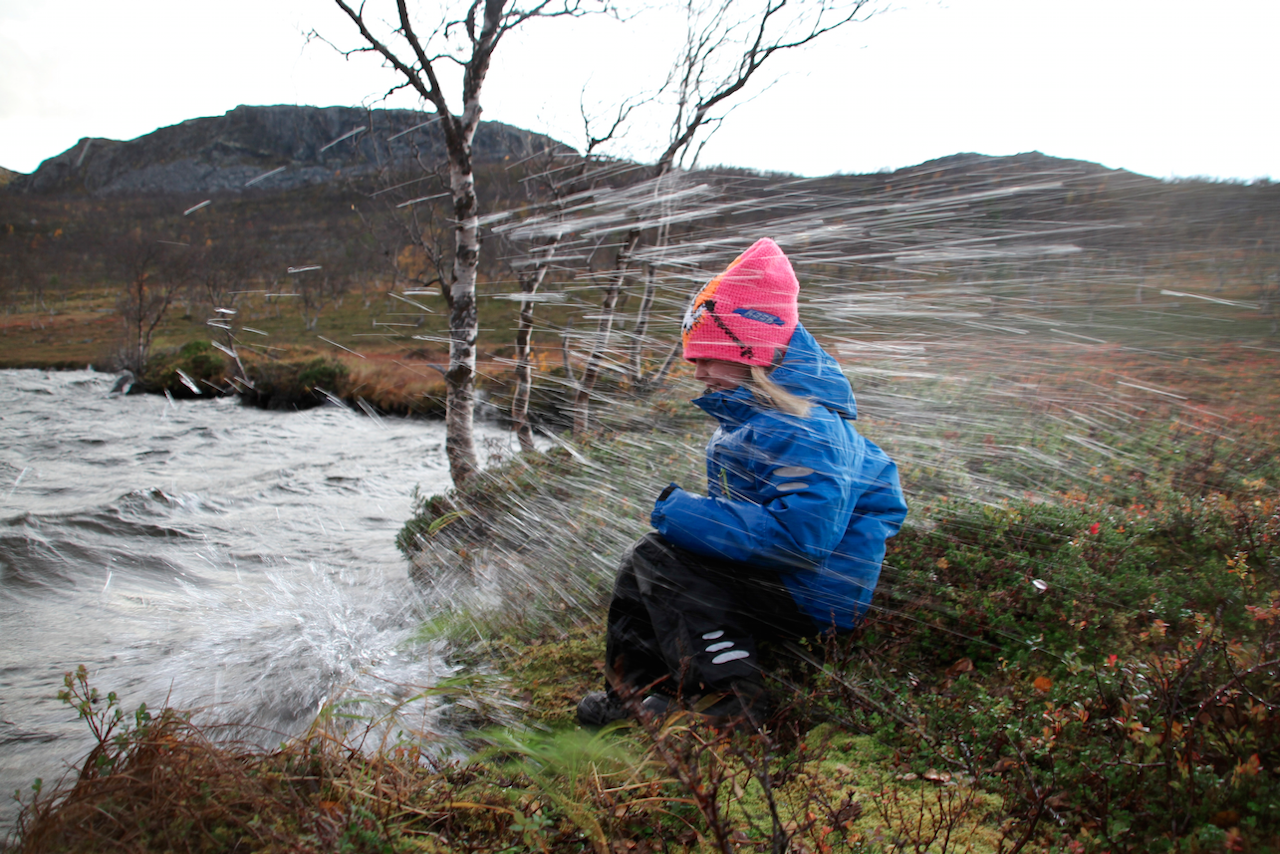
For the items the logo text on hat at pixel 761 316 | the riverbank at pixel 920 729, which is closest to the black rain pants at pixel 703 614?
the riverbank at pixel 920 729

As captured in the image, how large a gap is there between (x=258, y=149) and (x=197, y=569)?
157 ft

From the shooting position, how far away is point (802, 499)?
1934mm

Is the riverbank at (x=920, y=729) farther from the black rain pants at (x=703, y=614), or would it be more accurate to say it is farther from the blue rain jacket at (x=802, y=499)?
the blue rain jacket at (x=802, y=499)

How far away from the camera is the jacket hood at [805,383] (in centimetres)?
217

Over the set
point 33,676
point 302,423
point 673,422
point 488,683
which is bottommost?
point 302,423

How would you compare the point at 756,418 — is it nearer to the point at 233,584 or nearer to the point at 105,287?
the point at 233,584

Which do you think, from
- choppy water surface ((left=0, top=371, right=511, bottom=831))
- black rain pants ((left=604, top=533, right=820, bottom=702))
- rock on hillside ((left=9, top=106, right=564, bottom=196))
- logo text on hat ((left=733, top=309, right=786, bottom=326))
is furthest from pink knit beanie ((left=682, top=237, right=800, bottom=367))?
rock on hillside ((left=9, top=106, right=564, bottom=196))

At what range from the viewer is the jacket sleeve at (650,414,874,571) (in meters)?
1.94

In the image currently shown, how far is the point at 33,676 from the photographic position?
3.62m

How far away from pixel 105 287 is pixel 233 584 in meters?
14.9

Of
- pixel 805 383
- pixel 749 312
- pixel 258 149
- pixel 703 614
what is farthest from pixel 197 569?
pixel 258 149

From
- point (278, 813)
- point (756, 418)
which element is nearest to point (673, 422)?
point (756, 418)

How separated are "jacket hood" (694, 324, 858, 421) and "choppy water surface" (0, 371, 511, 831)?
156 centimetres

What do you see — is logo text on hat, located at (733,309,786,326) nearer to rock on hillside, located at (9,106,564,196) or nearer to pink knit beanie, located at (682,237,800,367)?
pink knit beanie, located at (682,237,800,367)
